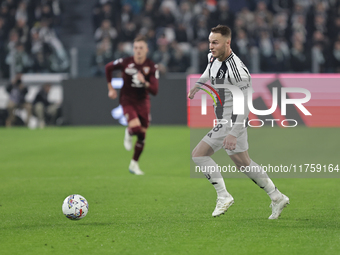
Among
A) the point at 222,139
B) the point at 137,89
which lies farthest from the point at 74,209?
the point at 137,89

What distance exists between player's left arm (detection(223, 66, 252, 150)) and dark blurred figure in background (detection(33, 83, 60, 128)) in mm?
14088

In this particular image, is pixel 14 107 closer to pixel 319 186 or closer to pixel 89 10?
pixel 89 10

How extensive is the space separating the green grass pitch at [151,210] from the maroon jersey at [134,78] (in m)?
1.28

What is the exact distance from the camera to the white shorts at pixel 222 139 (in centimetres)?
574

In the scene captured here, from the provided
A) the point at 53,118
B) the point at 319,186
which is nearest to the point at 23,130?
the point at 53,118

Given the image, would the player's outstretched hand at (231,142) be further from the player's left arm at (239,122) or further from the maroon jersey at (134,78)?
the maroon jersey at (134,78)

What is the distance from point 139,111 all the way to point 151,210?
3656mm

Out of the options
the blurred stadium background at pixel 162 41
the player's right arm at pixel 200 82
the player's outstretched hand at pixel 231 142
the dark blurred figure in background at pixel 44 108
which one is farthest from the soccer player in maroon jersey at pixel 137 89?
the dark blurred figure in background at pixel 44 108

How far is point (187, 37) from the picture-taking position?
19.8 metres

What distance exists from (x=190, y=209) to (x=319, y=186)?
2.58 m

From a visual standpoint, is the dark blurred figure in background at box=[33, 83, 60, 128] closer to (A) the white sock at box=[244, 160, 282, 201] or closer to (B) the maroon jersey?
(B) the maroon jersey

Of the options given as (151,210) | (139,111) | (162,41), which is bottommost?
(151,210)

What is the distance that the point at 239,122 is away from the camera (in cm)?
555

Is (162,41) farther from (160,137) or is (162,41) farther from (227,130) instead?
(227,130)
